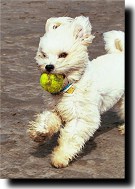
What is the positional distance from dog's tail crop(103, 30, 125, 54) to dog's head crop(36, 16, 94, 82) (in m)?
0.98

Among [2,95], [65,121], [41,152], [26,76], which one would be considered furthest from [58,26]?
[26,76]

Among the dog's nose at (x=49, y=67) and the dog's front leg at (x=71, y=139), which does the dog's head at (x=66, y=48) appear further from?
the dog's front leg at (x=71, y=139)

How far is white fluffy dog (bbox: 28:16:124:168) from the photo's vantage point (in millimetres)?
5727

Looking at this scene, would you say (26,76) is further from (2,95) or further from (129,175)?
(129,175)

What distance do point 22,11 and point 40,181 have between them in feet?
35.7

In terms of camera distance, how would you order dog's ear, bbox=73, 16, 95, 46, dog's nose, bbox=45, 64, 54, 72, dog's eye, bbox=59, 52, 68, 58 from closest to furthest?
dog's nose, bbox=45, 64, 54, 72 → dog's eye, bbox=59, 52, 68, 58 → dog's ear, bbox=73, 16, 95, 46

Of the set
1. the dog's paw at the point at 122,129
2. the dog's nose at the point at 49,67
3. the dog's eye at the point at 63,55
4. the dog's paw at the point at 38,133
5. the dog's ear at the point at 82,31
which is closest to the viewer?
the dog's nose at the point at 49,67

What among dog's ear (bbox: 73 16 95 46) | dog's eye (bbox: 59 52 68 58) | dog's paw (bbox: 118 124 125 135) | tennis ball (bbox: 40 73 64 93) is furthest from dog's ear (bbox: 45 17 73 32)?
dog's paw (bbox: 118 124 125 135)

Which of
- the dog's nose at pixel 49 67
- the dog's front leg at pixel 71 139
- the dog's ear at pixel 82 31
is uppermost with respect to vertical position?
the dog's ear at pixel 82 31

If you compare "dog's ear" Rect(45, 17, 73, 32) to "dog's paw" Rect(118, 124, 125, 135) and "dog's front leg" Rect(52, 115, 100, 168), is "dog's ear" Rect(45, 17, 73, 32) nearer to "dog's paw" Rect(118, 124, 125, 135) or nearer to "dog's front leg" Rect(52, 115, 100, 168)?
"dog's front leg" Rect(52, 115, 100, 168)

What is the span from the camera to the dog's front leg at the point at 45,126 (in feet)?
19.8

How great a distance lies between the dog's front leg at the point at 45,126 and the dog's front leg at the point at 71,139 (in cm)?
20

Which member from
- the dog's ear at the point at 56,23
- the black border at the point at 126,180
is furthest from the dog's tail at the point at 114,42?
the dog's ear at the point at 56,23

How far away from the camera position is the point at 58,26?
235 inches
